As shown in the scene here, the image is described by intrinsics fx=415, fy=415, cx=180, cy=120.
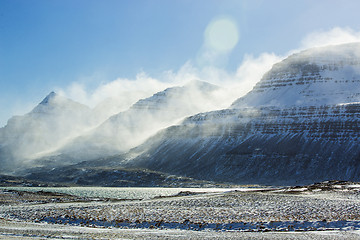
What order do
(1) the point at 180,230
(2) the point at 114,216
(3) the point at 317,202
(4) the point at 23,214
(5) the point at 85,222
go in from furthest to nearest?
1. (3) the point at 317,202
2. (4) the point at 23,214
3. (2) the point at 114,216
4. (5) the point at 85,222
5. (1) the point at 180,230

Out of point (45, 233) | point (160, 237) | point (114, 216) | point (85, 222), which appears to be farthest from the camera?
point (114, 216)

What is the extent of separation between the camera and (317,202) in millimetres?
59188

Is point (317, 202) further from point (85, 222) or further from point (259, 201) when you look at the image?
point (85, 222)

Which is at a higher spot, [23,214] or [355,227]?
[23,214]

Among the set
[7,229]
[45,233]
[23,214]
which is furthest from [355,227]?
[23,214]

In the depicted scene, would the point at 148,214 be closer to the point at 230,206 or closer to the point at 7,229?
the point at 230,206

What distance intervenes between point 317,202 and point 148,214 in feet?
81.8

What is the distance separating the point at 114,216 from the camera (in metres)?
49.8

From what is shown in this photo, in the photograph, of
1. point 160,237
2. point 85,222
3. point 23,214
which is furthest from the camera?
point 23,214

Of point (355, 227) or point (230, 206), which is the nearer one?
point (355, 227)

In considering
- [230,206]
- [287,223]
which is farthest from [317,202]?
[287,223]

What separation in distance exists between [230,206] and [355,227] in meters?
21.6

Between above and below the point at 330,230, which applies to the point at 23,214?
above

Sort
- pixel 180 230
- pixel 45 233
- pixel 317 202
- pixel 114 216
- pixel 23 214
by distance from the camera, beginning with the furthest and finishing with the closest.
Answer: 1. pixel 317 202
2. pixel 23 214
3. pixel 114 216
4. pixel 180 230
5. pixel 45 233
